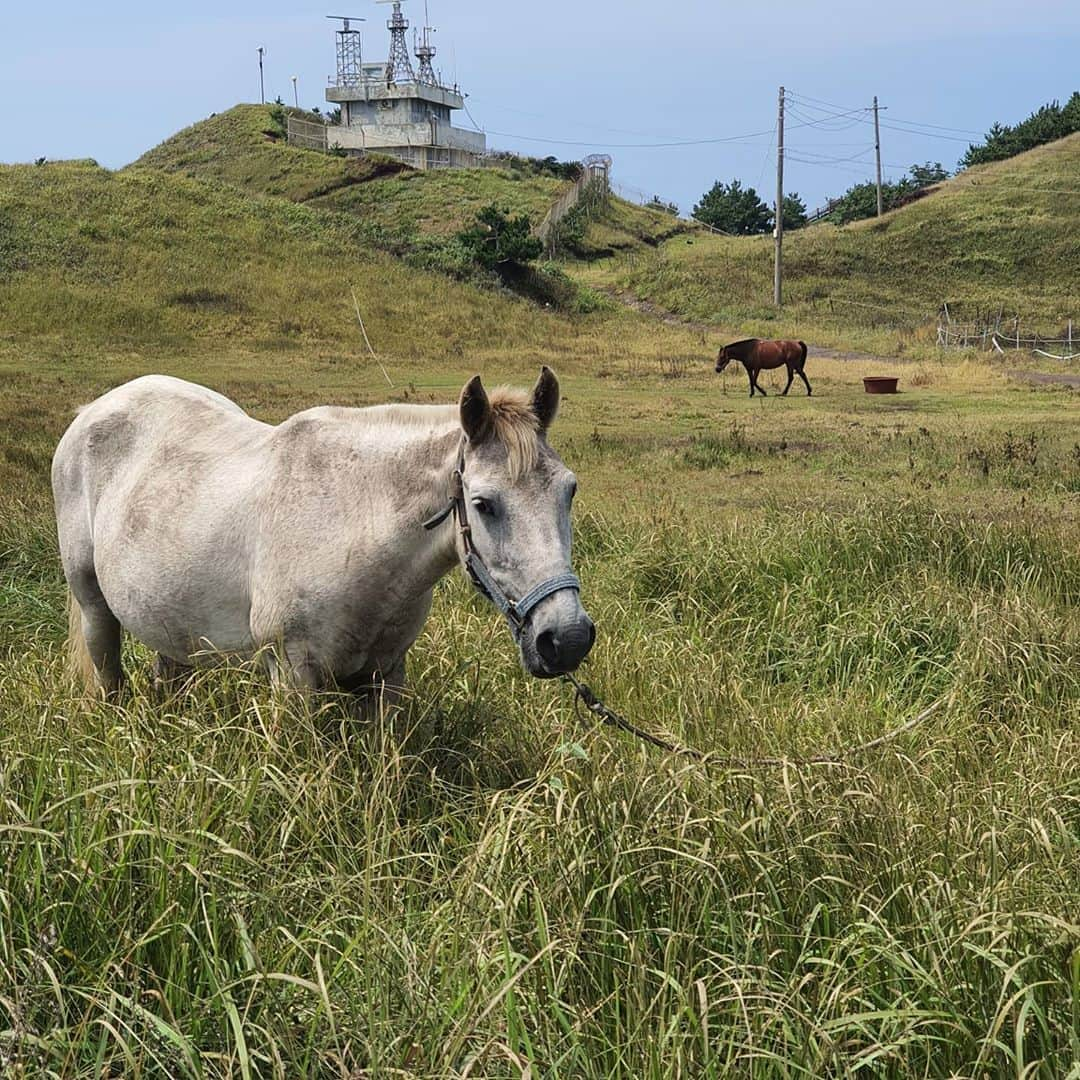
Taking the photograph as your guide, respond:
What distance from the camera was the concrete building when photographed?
214 feet

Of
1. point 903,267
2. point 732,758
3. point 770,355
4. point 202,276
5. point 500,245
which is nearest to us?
point 732,758

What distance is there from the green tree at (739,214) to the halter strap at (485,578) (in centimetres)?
6934

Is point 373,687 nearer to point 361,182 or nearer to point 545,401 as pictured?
point 545,401

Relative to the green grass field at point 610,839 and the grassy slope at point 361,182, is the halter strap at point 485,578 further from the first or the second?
Answer: the grassy slope at point 361,182

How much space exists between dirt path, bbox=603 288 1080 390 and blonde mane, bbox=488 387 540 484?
22.2 meters

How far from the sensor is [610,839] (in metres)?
3.08

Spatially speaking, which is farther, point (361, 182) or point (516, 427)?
point (361, 182)

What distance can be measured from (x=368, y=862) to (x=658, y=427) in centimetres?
1471

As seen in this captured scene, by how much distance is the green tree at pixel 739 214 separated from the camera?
228ft

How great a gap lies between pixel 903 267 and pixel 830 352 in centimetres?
1985

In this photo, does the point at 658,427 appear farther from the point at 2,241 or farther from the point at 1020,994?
the point at 2,241

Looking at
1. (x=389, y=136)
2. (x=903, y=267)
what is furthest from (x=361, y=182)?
(x=903, y=267)

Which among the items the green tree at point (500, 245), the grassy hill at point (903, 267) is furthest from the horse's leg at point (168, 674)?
the green tree at point (500, 245)

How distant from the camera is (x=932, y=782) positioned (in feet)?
12.5
